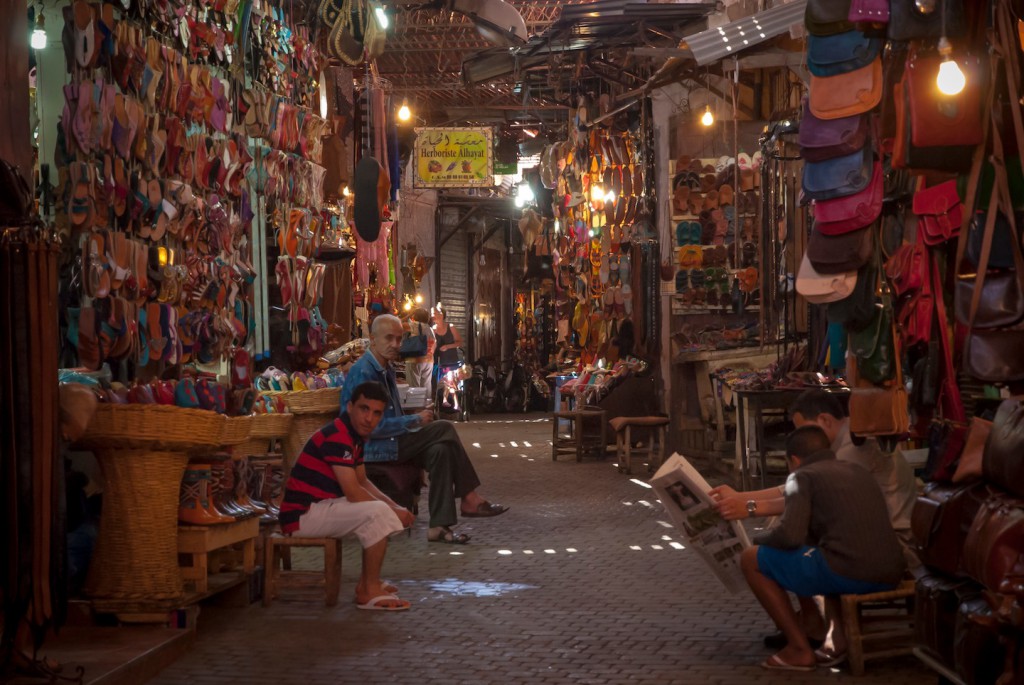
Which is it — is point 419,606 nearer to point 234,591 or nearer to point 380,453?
point 234,591

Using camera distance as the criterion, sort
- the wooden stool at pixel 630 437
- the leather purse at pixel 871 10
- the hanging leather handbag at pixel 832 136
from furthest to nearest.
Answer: the wooden stool at pixel 630 437, the hanging leather handbag at pixel 832 136, the leather purse at pixel 871 10

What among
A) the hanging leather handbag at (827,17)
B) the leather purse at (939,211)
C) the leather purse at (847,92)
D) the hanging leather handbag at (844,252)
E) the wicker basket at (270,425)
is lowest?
the wicker basket at (270,425)

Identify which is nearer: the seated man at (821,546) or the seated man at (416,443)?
the seated man at (821,546)

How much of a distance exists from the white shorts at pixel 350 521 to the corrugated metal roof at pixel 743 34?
3.93 m

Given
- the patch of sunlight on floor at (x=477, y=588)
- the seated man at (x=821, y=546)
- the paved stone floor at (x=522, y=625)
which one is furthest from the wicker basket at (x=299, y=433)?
the seated man at (x=821, y=546)

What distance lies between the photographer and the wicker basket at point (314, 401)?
9.47m

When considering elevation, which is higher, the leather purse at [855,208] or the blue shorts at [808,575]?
the leather purse at [855,208]

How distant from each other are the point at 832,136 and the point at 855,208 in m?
0.36

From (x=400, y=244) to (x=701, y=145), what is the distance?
1075 cm

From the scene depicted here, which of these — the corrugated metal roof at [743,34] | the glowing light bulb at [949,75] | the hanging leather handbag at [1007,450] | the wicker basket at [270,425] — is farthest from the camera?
the corrugated metal roof at [743,34]

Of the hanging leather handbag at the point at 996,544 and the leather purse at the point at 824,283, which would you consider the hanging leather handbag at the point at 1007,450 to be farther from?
the leather purse at the point at 824,283

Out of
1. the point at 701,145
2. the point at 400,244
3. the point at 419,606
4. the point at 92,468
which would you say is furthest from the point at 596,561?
the point at 400,244

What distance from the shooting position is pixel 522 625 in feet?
21.1

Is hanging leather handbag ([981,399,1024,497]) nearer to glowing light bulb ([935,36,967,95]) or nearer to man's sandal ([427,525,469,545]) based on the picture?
glowing light bulb ([935,36,967,95])
